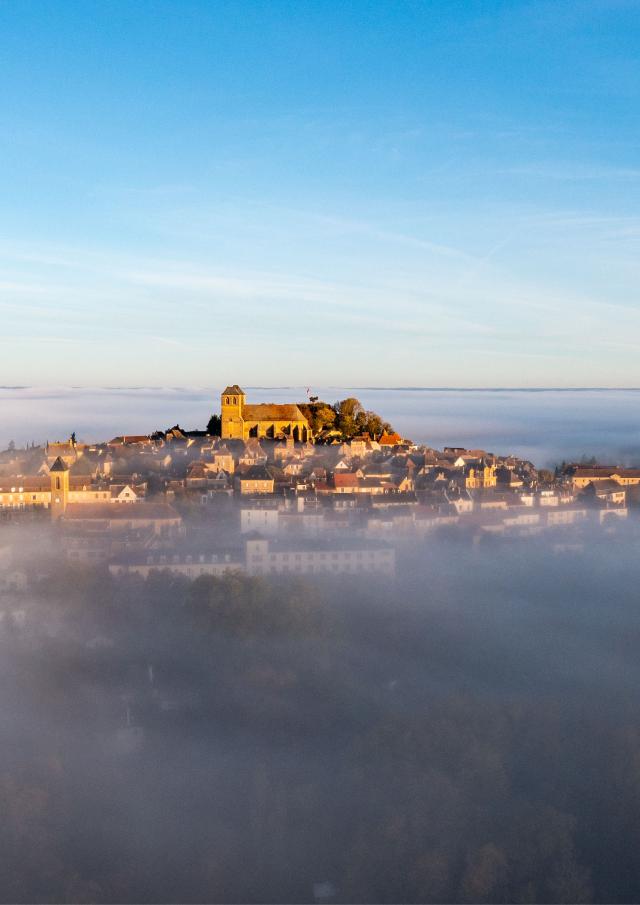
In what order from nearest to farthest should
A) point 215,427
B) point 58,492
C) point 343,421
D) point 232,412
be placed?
point 58,492
point 232,412
point 215,427
point 343,421

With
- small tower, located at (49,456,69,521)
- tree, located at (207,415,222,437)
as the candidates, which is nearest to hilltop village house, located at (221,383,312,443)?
tree, located at (207,415,222,437)

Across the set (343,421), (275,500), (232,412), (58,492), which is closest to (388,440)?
(343,421)

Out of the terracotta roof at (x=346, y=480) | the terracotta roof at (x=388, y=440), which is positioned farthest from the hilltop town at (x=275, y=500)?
the terracotta roof at (x=388, y=440)

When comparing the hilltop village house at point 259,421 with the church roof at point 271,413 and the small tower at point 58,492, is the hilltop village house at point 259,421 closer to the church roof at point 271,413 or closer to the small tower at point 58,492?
the church roof at point 271,413

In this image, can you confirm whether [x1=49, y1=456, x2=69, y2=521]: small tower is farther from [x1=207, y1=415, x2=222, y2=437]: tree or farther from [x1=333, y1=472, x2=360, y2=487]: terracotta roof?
[x1=207, y1=415, x2=222, y2=437]: tree

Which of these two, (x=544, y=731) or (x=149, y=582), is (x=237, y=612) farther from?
(x=544, y=731)

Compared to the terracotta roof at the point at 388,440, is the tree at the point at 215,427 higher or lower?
higher

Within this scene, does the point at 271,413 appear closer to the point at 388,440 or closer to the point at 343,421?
the point at 343,421
